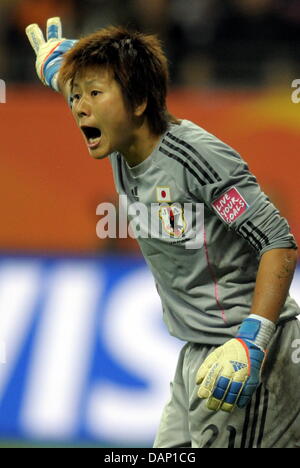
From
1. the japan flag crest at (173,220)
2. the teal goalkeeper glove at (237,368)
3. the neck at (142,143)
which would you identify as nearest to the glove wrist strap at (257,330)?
the teal goalkeeper glove at (237,368)

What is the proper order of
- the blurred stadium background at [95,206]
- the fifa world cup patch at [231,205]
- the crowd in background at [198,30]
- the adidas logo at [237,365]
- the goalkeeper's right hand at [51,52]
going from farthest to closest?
the crowd in background at [198,30] < the blurred stadium background at [95,206] < the goalkeeper's right hand at [51,52] < the fifa world cup patch at [231,205] < the adidas logo at [237,365]

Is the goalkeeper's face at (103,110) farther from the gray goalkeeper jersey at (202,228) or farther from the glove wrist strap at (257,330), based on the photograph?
the glove wrist strap at (257,330)

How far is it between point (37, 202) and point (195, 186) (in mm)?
3616

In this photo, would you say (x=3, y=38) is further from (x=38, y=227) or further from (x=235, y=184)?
(x=235, y=184)

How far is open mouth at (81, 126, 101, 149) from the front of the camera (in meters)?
3.14

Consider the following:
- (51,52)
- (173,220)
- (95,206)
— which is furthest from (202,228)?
(95,206)

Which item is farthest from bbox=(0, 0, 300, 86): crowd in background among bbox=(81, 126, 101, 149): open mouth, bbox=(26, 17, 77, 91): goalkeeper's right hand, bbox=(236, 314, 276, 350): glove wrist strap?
bbox=(236, 314, 276, 350): glove wrist strap

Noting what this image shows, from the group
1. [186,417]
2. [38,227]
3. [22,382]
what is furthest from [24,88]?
[186,417]

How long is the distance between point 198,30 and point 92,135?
4.66m

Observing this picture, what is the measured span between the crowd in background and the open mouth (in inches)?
166

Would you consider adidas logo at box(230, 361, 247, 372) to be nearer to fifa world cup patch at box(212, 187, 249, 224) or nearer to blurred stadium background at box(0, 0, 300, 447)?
fifa world cup patch at box(212, 187, 249, 224)

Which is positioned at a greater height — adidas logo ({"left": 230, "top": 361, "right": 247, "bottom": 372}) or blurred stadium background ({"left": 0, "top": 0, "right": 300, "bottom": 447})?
adidas logo ({"left": 230, "top": 361, "right": 247, "bottom": 372})

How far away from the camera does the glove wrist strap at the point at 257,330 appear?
2881 mm

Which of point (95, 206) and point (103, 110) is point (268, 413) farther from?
point (95, 206)
